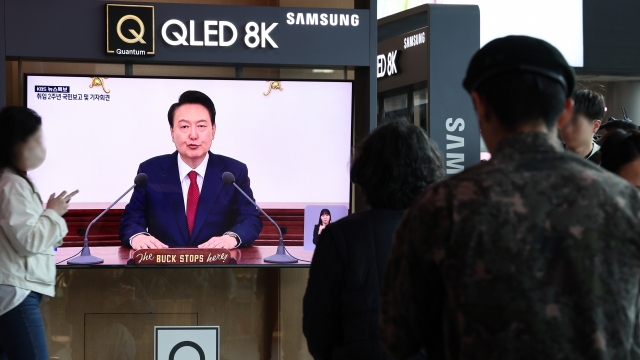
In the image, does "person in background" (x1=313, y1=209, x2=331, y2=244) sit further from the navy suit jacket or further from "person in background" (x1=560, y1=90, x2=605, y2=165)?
"person in background" (x1=560, y1=90, x2=605, y2=165)

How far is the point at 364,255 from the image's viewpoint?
6.33 ft

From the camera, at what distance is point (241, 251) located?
409 centimetres

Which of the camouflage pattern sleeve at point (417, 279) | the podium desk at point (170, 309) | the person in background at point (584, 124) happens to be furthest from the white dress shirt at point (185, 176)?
the camouflage pattern sleeve at point (417, 279)

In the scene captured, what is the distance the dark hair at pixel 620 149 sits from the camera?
2.55m

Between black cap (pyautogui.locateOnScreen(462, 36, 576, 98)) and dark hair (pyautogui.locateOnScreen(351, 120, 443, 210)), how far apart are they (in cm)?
71

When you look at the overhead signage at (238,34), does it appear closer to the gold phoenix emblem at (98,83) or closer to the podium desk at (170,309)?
the gold phoenix emblem at (98,83)

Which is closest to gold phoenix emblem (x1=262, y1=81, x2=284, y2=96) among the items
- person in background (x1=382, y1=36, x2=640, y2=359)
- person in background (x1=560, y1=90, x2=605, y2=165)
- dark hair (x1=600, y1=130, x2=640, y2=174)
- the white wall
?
person in background (x1=560, y1=90, x2=605, y2=165)

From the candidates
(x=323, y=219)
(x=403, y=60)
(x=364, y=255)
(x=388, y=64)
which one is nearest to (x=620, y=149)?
(x=364, y=255)

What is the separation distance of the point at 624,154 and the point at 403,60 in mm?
2694

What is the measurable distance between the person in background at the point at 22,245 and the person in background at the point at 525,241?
2.14 meters

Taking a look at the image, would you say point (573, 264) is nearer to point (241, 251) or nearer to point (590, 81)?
point (241, 251)

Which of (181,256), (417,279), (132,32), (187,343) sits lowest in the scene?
(187,343)

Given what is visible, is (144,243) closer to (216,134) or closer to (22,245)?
(216,134)

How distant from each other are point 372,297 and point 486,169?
77cm
